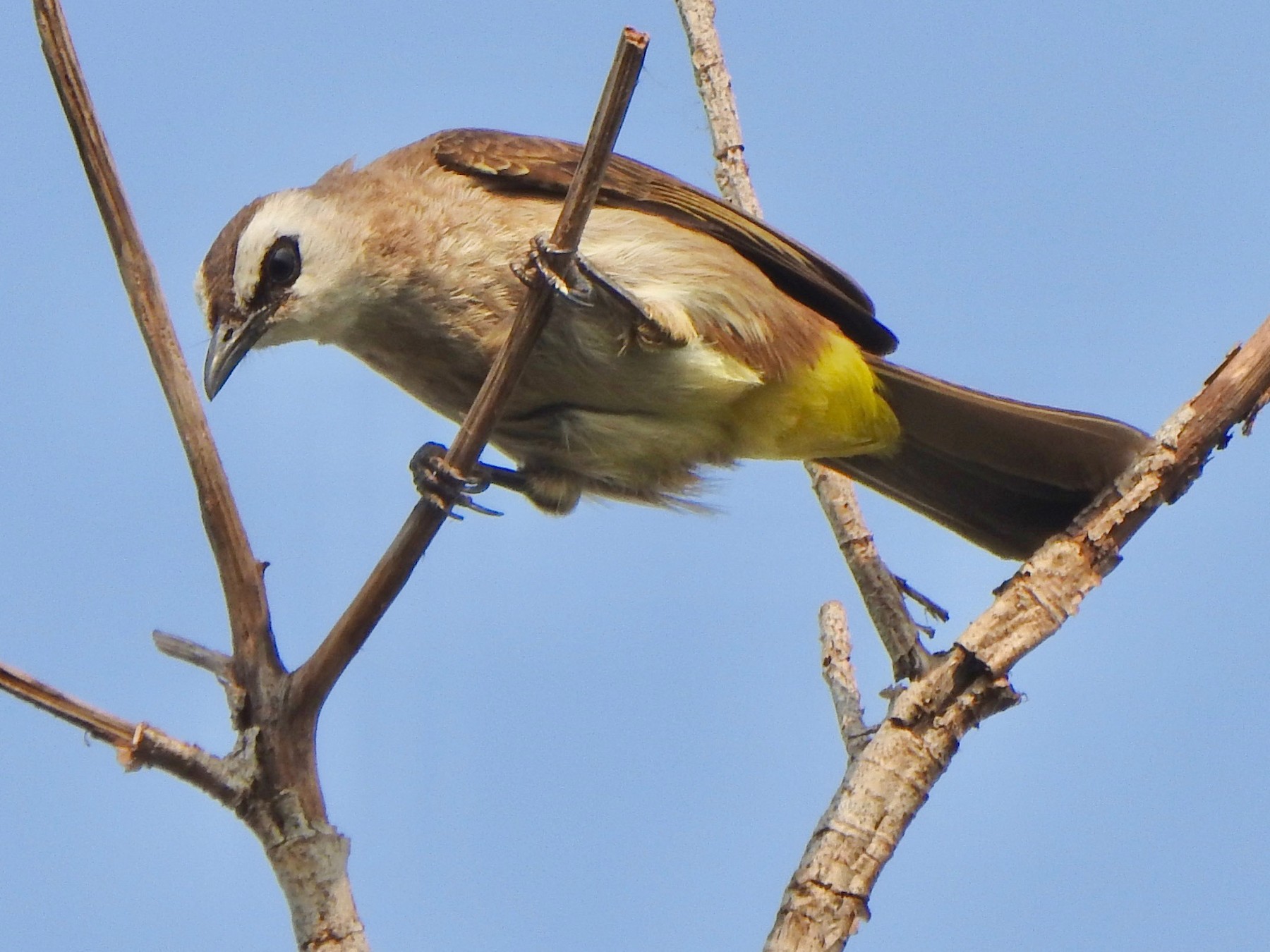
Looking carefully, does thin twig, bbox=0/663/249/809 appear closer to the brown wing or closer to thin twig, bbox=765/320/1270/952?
thin twig, bbox=765/320/1270/952

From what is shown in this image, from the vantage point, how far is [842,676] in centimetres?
416

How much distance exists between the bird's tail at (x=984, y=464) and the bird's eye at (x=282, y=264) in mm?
1949

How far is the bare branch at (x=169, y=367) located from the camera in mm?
2820

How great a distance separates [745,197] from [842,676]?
176 centimetres

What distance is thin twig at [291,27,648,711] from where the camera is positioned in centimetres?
284

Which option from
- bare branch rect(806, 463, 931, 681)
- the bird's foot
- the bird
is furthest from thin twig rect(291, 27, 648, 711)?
bare branch rect(806, 463, 931, 681)

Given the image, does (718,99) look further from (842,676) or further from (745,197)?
(842,676)

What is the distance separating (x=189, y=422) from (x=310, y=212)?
1.83 meters

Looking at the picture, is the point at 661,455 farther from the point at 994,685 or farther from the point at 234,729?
the point at 234,729

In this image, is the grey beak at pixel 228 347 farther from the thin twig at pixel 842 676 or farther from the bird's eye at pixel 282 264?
the thin twig at pixel 842 676

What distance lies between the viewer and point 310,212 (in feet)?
15.0

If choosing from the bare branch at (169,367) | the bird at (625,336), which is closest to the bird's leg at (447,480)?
the bird at (625,336)

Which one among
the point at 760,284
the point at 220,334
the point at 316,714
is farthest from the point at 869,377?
the point at 316,714

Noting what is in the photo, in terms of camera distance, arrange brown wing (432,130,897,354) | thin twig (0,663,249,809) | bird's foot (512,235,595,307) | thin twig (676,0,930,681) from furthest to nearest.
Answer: brown wing (432,130,897,354)
thin twig (676,0,930,681)
bird's foot (512,235,595,307)
thin twig (0,663,249,809)
